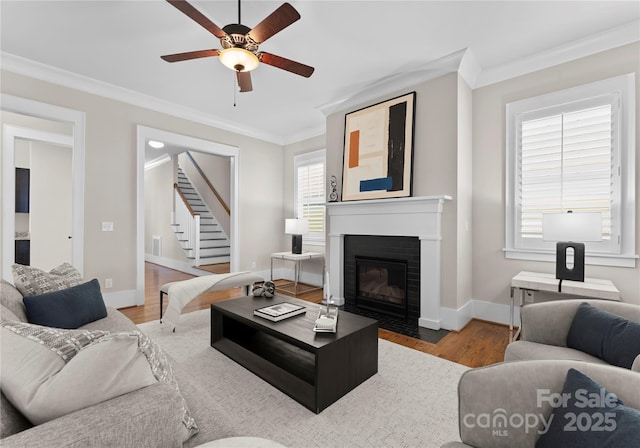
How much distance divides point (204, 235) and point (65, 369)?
6.64 m

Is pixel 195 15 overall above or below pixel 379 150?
above

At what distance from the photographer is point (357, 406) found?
6.09 ft

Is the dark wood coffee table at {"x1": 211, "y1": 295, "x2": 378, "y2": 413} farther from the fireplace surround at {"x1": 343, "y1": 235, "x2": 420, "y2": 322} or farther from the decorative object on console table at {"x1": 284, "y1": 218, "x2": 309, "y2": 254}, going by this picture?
the decorative object on console table at {"x1": 284, "y1": 218, "x2": 309, "y2": 254}

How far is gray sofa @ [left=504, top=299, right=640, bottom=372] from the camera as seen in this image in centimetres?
170

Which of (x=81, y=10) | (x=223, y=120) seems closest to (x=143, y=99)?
(x=223, y=120)

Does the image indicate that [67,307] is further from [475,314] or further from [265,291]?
[475,314]

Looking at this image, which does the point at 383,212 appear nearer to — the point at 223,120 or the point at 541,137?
the point at 541,137

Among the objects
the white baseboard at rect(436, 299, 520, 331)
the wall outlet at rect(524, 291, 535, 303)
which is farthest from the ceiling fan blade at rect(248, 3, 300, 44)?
the wall outlet at rect(524, 291, 535, 303)

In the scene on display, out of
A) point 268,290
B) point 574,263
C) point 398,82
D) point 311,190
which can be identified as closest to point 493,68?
point 398,82

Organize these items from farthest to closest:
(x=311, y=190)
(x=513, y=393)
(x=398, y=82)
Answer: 1. (x=311, y=190)
2. (x=398, y=82)
3. (x=513, y=393)

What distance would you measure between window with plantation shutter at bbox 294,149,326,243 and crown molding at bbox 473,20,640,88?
9.30 ft

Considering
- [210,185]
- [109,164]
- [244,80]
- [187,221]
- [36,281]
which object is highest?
[244,80]

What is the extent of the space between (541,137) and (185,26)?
381 centimetres

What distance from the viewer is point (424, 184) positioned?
346cm
